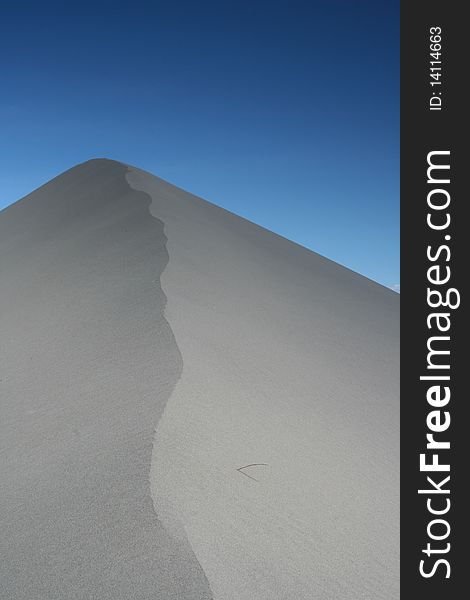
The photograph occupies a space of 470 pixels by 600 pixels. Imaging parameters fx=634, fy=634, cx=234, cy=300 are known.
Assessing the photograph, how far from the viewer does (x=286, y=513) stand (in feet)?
7.04

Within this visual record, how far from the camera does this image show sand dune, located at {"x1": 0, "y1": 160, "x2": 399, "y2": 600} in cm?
175

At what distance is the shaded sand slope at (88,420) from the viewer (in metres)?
1.68

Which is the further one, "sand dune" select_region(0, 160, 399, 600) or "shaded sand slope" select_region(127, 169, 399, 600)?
"shaded sand slope" select_region(127, 169, 399, 600)

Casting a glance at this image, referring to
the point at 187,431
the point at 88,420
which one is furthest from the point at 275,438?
the point at 88,420

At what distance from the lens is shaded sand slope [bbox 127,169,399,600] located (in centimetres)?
186

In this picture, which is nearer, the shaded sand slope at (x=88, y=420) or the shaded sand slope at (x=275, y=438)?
the shaded sand slope at (x=88, y=420)

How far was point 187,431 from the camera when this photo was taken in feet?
7.79

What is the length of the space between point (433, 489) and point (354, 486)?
310 millimetres

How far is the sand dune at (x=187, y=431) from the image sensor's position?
175 cm

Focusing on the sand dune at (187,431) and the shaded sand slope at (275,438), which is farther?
the shaded sand slope at (275,438)

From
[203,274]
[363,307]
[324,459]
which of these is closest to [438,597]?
[324,459]

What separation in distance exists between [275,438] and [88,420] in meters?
0.78

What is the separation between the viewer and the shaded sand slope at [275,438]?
6.10ft

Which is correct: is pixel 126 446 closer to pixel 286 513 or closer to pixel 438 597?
pixel 286 513
